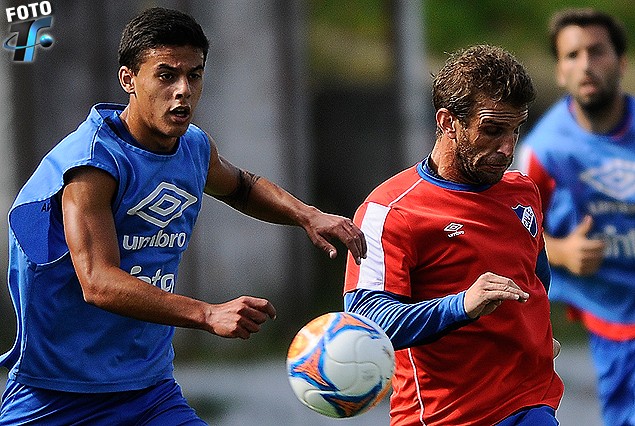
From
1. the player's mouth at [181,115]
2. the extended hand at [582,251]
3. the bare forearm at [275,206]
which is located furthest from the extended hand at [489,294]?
the extended hand at [582,251]

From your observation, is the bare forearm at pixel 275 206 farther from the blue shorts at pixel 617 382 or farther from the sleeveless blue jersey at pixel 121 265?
the blue shorts at pixel 617 382

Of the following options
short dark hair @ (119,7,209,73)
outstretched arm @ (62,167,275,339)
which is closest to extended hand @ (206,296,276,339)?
outstretched arm @ (62,167,275,339)

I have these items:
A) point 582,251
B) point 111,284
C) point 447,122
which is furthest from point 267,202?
point 582,251

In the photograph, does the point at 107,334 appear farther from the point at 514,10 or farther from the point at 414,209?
the point at 514,10

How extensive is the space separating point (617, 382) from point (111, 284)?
352 cm

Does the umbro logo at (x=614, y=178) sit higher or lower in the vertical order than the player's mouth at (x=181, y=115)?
lower

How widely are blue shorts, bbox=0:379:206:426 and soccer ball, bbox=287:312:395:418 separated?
0.56 m

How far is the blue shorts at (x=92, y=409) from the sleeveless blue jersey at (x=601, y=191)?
2903 millimetres

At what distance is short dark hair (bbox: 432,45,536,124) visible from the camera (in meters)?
4.18

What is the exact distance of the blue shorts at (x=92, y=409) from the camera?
4.36 metres

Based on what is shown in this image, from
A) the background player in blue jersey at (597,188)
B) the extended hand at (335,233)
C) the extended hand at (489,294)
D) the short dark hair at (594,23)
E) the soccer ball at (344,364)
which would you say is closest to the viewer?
the extended hand at (489,294)

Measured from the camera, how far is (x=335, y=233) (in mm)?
4223

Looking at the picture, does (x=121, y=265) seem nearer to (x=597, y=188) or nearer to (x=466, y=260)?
(x=466, y=260)

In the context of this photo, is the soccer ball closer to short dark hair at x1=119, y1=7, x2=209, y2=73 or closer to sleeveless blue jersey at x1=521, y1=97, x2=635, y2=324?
short dark hair at x1=119, y1=7, x2=209, y2=73
